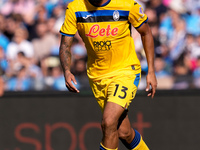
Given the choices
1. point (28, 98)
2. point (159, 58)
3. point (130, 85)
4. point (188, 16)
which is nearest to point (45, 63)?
point (28, 98)

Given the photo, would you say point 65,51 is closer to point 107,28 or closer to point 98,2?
point 107,28

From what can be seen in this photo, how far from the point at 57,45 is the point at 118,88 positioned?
419 centimetres

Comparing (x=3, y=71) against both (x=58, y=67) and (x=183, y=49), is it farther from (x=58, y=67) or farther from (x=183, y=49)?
(x=183, y=49)

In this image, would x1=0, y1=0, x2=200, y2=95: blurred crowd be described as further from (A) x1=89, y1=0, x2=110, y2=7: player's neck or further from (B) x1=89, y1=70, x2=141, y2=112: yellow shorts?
(A) x1=89, y1=0, x2=110, y2=7: player's neck

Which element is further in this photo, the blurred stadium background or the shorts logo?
the blurred stadium background

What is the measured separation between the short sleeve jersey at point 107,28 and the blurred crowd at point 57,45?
2.43m

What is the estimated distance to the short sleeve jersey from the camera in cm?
568

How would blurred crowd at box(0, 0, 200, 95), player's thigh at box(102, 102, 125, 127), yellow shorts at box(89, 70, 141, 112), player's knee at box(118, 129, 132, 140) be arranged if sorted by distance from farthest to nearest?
blurred crowd at box(0, 0, 200, 95), player's knee at box(118, 129, 132, 140), yellow shorts at box(89, 70, 141, 112), player's thigh at box(102, 102, 125, 127)

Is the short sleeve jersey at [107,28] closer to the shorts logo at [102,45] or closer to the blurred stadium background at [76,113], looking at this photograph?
the shorts logo at [102,45]

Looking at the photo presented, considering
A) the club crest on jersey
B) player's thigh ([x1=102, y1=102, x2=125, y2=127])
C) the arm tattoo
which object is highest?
the club crest on jersey

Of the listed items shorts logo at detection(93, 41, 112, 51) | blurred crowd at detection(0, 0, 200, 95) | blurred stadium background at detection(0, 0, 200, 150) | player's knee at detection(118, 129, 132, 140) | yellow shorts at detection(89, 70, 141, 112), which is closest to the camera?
yellow shorts at detection(89, 70, 141, 112)

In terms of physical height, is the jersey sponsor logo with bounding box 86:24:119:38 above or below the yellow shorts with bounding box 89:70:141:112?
above

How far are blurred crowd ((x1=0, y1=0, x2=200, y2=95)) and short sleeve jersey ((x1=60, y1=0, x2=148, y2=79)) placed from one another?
2.43 meters

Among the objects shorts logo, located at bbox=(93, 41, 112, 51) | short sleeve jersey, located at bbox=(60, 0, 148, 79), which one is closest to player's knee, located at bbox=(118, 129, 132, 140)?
short sleeve jersey, located at bbox=(60, 0, 148, 79)
